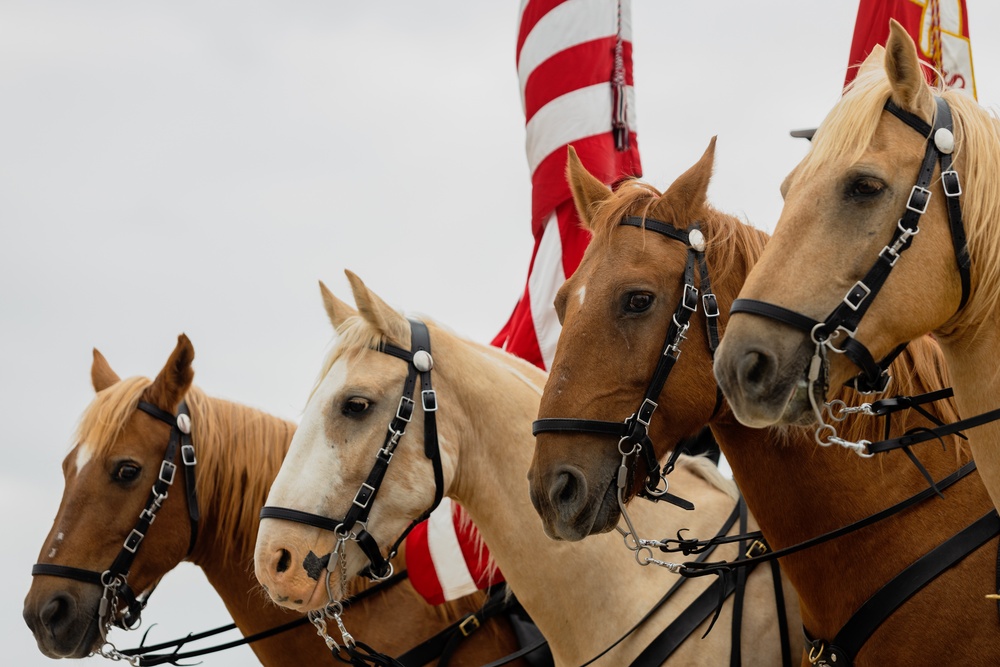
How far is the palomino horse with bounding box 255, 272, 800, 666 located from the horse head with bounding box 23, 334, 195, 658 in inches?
57.9

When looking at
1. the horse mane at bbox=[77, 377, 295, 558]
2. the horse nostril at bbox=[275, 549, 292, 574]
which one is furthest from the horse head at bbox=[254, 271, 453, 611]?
the horse mane at bbox=[77, 377, 295, 558]

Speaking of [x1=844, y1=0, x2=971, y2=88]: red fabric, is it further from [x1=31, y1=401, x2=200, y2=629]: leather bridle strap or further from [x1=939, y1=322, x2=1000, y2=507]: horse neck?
[x1=31, y1=401, x2=200, y2=629]: leather bridle strap

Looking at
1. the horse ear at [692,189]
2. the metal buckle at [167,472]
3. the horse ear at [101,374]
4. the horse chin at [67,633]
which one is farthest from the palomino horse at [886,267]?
the horse ear at [101,374]

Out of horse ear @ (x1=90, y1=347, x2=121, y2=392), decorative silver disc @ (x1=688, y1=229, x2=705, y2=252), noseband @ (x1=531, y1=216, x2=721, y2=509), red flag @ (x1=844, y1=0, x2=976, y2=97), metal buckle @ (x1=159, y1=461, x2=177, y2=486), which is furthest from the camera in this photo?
horse ear @ (x1=90, y1=347, x2=121, y2=392)

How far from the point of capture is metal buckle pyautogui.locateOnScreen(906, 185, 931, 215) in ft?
8.73

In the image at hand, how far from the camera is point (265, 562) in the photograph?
4102 mm

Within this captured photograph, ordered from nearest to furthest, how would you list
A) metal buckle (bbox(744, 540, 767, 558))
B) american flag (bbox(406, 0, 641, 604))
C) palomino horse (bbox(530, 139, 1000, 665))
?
palomino horse (bbox(530, 139, 1000, 665)), metal buckle (bbox(744, 540, 767, 558)), american flag (bbox(406, 0, 641, 604))

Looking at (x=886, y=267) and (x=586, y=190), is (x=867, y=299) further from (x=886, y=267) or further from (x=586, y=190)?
(x=586, y=190)

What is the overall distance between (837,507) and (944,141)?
123 centimetres

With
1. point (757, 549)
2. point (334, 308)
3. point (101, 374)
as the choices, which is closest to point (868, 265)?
point (757, 549)

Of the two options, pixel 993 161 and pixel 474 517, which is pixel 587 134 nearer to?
pixel 474 517

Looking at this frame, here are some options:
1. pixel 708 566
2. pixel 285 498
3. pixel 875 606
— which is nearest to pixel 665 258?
pixel 708 566

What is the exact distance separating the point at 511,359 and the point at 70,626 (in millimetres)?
2617

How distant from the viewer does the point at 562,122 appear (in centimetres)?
639
